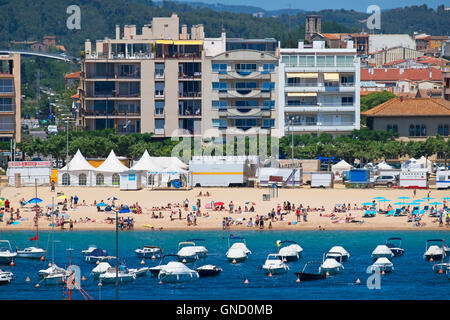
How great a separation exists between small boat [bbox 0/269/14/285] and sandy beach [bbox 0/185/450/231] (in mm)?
17463

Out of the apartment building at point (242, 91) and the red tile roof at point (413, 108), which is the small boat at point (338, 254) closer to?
the apartment building at point (242, 91)

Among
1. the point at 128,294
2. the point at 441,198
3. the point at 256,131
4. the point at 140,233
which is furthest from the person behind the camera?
the point at 256,131

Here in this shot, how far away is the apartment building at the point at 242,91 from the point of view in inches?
4193

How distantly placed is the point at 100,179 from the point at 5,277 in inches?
1278

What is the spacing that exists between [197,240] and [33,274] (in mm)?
13525

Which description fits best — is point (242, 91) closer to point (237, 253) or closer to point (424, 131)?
point (424, 131)

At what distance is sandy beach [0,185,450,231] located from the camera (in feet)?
230

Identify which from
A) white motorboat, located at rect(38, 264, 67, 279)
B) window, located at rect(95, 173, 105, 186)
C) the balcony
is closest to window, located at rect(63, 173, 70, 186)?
window, located at rect(95, 173, 105, 186)

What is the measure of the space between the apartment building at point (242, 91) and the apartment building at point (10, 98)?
21326 mm

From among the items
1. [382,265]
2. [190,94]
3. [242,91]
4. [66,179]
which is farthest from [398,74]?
[382,265]

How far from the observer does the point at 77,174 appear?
275 feet

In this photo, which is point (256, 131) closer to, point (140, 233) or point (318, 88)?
point (318, 88)
